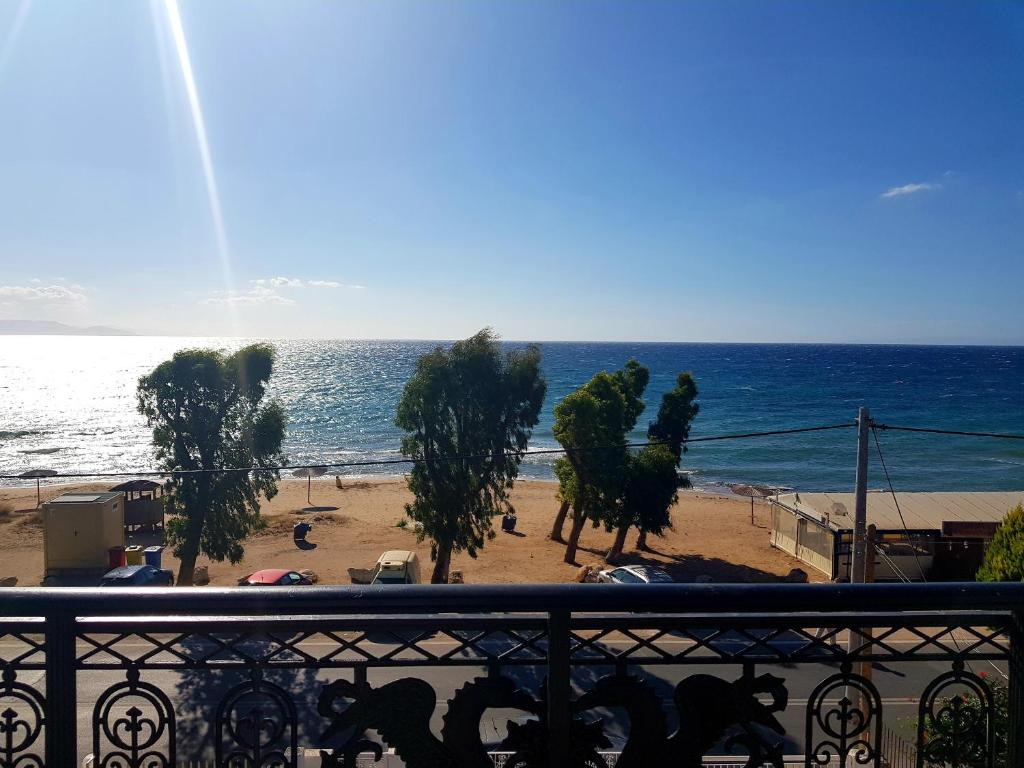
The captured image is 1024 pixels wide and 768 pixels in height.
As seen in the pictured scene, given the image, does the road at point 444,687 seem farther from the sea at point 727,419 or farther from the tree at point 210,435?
the sea at point 727,419

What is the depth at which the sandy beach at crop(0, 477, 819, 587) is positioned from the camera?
20.5m

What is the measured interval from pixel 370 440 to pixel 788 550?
126 feet

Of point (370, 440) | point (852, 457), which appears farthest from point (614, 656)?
point (370, 440)

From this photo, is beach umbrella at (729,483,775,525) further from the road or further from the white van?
the road

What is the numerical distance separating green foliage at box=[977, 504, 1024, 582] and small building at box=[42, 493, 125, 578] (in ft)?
60.7

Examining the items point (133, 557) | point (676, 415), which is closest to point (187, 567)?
point (133, 557)

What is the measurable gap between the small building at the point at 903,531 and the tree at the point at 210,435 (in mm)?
14338

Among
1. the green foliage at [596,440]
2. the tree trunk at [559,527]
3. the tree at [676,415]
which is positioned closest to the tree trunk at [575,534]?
the green foliage at [596,440]

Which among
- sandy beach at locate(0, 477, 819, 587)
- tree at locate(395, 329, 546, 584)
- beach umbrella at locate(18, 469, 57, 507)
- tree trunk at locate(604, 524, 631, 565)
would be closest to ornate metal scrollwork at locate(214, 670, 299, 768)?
beach umbrella at locate(18, 469, 57, 507)

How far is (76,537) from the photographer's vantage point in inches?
687

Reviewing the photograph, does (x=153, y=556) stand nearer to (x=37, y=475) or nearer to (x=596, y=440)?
(x=37, y=475)

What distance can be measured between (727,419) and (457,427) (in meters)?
52.3

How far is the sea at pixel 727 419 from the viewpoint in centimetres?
4206

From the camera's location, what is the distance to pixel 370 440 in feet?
180
